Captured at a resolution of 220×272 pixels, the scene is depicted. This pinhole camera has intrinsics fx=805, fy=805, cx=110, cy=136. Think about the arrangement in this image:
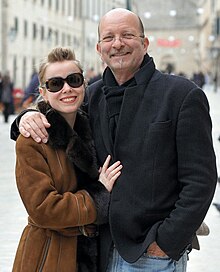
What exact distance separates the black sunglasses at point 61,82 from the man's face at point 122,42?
15 cm

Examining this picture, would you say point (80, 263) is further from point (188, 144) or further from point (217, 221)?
point (217, 221)

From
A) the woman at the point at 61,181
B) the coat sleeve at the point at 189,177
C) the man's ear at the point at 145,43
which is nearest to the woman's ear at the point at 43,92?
the woman at the point at 61,181

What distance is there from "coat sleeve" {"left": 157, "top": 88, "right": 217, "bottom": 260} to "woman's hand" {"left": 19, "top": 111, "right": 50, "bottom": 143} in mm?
566

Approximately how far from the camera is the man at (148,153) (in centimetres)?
324

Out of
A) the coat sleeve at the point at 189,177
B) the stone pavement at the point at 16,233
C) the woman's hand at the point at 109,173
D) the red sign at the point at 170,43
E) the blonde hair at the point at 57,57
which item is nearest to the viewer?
the coat sleeve at the point at 189,177

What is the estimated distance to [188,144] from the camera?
3236mm

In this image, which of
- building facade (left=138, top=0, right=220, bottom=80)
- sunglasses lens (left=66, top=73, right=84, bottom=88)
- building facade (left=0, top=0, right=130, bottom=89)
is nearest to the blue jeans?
sunglasses lens (left=66, top=73, right=84, bottom=88)

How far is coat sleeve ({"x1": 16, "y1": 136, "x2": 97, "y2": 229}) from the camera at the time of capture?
130 inches

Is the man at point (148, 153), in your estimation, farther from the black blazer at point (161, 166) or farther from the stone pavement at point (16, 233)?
the stone pavement at point (16, 233)

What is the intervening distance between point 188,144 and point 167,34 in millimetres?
108939

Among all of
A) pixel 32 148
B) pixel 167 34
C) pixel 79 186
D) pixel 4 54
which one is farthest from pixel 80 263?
pixel 167 34

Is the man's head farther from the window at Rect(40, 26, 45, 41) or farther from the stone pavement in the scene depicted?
the window at Rect(40, 26, 45, 41)

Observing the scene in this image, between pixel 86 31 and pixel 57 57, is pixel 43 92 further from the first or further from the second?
pixel 86 31

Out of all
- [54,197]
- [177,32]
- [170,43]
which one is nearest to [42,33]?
[54,197]
